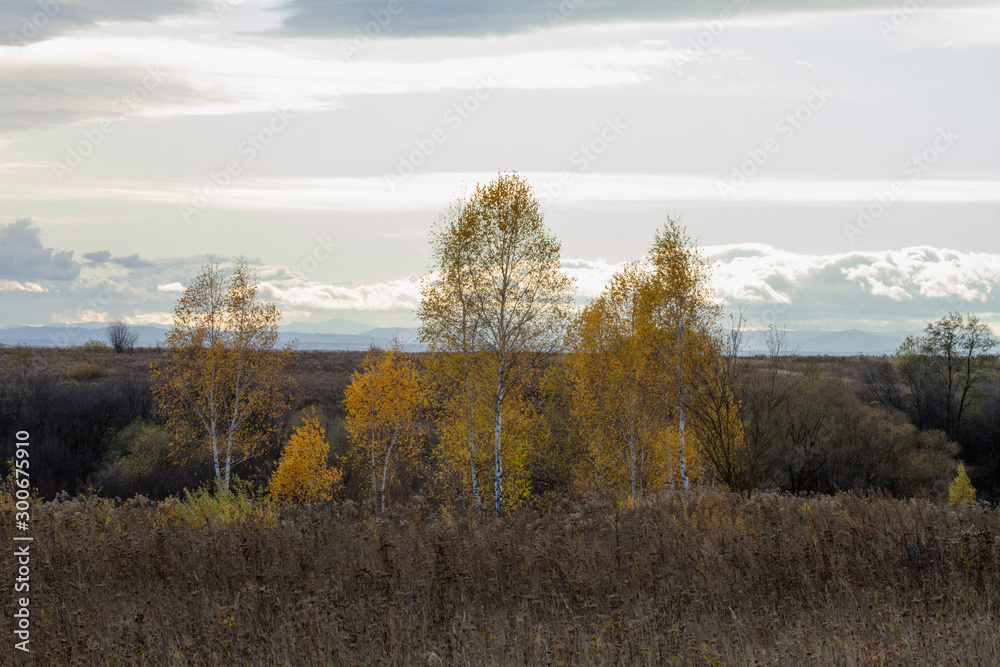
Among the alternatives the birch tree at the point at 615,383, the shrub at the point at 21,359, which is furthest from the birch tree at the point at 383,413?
the shrub at the point at 21,359

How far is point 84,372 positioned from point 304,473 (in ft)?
132

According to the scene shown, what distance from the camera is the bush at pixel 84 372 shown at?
206 ft

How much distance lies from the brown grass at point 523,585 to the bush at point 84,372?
59.6 meters

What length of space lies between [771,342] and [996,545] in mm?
14849

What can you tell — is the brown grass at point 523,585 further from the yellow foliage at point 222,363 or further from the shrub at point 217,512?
the yellow foliage at point 222,363

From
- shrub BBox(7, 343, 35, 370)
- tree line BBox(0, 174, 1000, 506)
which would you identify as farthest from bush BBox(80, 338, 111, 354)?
tree line BBox(0, 174, 1000, 506)

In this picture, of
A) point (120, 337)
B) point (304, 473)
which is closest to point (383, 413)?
point (304, 473)

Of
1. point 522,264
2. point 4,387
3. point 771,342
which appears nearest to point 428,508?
point 771,342

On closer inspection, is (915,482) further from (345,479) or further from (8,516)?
(8,516)

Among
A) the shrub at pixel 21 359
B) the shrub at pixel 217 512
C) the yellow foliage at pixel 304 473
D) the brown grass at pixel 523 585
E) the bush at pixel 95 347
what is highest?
the bush at pixel 95 347

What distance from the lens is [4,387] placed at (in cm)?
4984

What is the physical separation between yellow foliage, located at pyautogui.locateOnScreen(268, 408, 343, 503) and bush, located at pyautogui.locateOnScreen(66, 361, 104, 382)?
122 ft

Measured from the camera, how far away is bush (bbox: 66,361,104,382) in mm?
62722

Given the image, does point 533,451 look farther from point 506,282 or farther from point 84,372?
point 84,372
